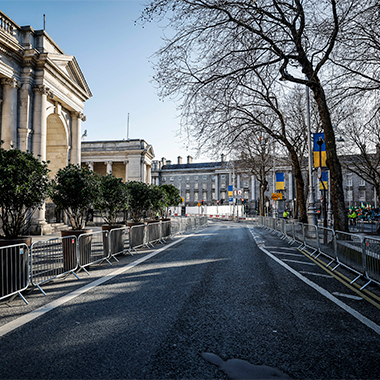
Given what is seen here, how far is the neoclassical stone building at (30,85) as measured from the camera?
2023 centimetres

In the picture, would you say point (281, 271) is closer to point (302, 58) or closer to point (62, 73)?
point (302, 58)

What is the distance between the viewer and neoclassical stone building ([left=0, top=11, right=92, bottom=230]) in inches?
797

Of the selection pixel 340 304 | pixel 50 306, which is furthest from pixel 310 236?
pixel 50 306

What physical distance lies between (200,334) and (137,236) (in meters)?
9.46

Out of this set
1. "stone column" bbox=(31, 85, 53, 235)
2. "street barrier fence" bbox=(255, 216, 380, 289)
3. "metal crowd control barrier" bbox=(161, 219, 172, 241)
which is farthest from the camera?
"stone column" bbox=(31, 85, 53, 235)

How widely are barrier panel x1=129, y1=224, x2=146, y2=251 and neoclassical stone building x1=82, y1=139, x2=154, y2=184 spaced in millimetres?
45105

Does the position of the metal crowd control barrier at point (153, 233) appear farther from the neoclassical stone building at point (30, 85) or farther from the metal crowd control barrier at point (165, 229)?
the neoclassical stone building at point (30, 85)

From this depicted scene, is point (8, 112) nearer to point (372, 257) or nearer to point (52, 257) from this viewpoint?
point (52, 257)

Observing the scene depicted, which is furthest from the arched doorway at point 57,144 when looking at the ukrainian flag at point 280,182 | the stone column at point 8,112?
the ukrainian flag at point 280,182

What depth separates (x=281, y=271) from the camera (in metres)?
8.54

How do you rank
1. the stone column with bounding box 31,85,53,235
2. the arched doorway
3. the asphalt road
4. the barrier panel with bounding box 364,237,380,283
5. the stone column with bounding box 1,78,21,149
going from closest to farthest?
the asphalt road, the barrier panel with bounding box 364,237,380,283, the stone column with bounding box 1,78,21,149, the stone column with bounding box 31,85,53,235, the arched doorway

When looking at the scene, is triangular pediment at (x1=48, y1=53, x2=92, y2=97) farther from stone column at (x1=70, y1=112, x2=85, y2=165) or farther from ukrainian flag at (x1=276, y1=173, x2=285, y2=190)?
ukrainian flag at (x1=276, y1=173, x2=285, y2=190)

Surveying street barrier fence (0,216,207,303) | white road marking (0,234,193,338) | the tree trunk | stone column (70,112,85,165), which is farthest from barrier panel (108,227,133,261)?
stone column (70,112,85,165)

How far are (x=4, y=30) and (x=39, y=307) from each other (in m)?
20.5
